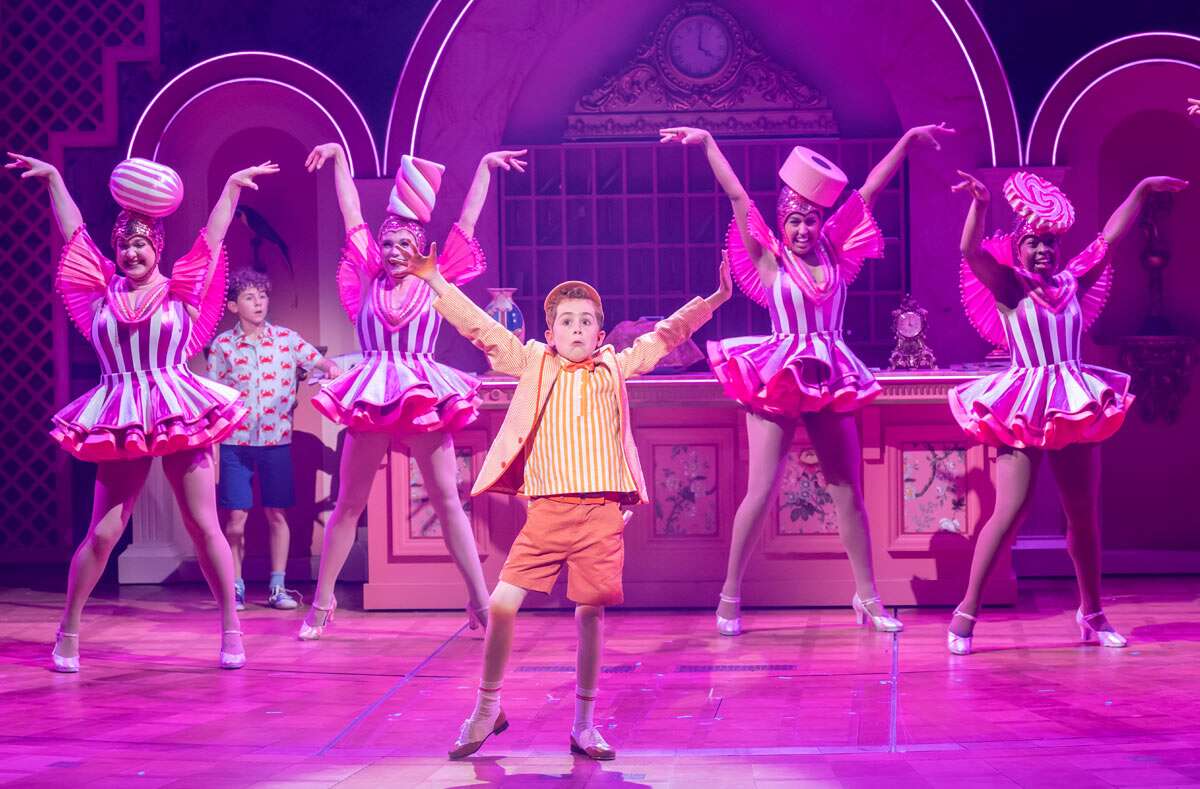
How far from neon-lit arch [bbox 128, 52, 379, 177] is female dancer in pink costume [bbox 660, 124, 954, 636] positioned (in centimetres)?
217

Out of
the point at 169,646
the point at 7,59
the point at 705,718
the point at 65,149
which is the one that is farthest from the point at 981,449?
the point at 7,59

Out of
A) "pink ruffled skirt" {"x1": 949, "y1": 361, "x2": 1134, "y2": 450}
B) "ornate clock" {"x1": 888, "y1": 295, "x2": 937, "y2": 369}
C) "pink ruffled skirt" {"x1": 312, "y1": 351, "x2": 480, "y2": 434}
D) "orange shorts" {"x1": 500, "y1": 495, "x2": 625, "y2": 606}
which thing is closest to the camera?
"orange shorts" {"x1": 500, "y1": 495, "x2": 625, "y2": 606}

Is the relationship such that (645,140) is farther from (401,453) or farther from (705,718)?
(705,718)

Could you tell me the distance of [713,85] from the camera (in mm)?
7262

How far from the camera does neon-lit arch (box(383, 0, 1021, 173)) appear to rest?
6.72 meters

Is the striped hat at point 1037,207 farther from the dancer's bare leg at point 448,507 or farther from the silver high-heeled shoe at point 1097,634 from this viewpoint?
the dancer's bare leg at point 448,507

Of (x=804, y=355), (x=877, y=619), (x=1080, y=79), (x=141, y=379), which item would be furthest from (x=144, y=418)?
(x=1080, y=79)

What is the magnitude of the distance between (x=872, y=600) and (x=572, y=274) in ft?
8.66

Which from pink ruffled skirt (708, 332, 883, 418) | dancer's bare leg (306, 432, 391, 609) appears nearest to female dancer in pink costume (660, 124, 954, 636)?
pink ruffled skirt (708, 332, 883, 418)

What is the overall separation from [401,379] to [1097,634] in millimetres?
2672

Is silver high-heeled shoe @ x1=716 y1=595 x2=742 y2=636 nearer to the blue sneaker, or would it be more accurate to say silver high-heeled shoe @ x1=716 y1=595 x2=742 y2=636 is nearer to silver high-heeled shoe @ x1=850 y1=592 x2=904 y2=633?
silver high-heeled shoe @ x1=850 y1=592 x2=904 y2=633

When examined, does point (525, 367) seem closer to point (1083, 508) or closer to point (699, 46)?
point (1083, 508)

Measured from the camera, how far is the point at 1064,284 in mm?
5055

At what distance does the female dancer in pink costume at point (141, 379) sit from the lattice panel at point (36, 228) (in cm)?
235
